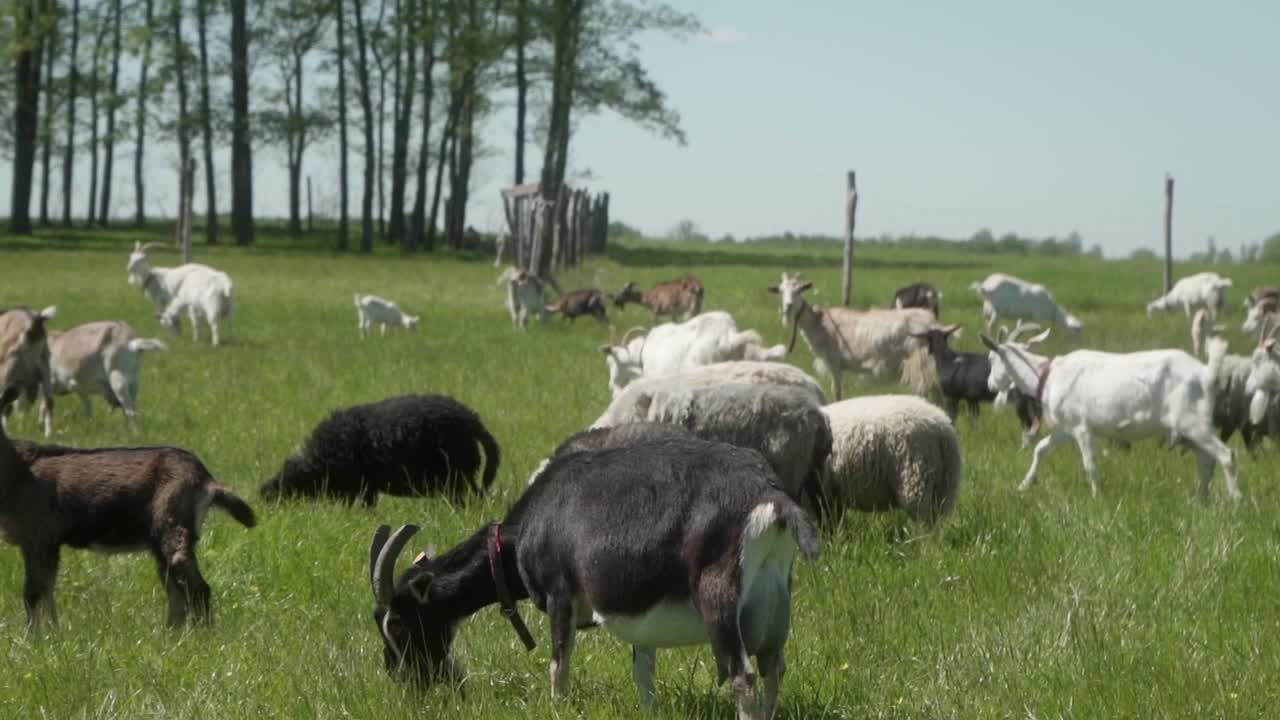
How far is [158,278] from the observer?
24625 mm

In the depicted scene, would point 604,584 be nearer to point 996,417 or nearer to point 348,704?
point 348,704

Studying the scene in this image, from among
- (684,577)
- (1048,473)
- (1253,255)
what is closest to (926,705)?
(684,577)

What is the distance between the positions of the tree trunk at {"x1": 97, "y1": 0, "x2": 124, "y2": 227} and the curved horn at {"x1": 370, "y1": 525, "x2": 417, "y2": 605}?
4988 cm

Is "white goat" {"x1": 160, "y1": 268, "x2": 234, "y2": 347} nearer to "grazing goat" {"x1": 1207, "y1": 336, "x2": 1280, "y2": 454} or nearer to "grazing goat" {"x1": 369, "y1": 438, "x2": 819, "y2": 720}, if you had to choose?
"grazing goat" {"x1": 1207, "y1": 336, "x2": 1280, "y2": 454}

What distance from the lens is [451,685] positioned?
207 inches

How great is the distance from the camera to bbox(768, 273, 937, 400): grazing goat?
15594 mm

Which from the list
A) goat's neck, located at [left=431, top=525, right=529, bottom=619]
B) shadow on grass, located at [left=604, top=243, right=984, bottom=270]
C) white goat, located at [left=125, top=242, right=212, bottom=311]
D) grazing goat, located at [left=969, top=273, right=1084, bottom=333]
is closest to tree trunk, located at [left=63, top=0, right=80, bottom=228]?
shadow on grass, located at [left=604, top=243, right=984, bottom=270]

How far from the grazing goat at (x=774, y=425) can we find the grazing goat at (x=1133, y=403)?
259 cm

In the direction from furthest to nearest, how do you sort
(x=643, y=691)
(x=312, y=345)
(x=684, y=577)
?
(x=312, y=345)
(x=643, y=691)
(x=684, y=577)

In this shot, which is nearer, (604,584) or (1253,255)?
(604,584)

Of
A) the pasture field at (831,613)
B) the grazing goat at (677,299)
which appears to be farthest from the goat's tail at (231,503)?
the grazing goat at (677,299)

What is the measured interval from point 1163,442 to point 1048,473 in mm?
1948

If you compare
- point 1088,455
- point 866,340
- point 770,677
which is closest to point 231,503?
point 770,677

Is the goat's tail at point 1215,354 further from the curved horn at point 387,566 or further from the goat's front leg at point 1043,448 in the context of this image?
the curved horn at point 387,566
